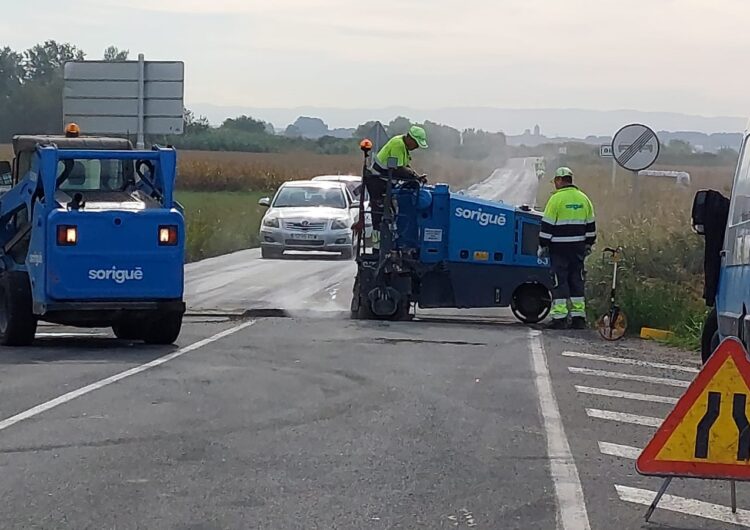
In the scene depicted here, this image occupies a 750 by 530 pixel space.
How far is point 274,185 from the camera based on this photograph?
57250 mm

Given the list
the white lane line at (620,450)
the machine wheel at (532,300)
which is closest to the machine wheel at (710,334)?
the white lane line at (620,450)

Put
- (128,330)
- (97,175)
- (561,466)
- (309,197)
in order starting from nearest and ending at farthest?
(561,466) < (97,175) < (128,330) < (309,197)

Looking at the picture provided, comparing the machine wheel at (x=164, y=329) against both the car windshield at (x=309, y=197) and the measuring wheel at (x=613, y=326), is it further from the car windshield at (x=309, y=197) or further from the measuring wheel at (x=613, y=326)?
the car windshield at (x=309, y=197)

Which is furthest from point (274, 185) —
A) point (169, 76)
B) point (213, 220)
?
point (169, 76)

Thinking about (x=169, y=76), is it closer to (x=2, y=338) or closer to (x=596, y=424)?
(x=2, y=338)

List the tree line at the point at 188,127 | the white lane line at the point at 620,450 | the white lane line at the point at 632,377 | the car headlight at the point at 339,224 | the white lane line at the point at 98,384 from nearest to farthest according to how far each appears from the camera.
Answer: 1. the white lane line at the point at 620,450
2. the white lane line at the point at 98,384
3. the white lane line at the point at 632,377
4. the car headlight at the point at 339,224
5. the tree line at the point at 188,127

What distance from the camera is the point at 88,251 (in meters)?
13.6

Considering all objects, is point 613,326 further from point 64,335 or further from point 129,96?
point 129,96

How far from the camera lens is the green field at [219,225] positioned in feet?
98.1

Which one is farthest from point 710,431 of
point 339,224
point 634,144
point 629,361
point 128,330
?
point 339,224

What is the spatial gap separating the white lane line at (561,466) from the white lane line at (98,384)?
3.47 meters

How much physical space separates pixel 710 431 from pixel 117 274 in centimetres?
775

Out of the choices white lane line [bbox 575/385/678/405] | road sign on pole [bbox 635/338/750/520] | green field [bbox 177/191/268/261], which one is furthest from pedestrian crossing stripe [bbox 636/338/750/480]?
green field [bbox 177/191/268/261]

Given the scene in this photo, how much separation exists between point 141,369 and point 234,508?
5.11 m
